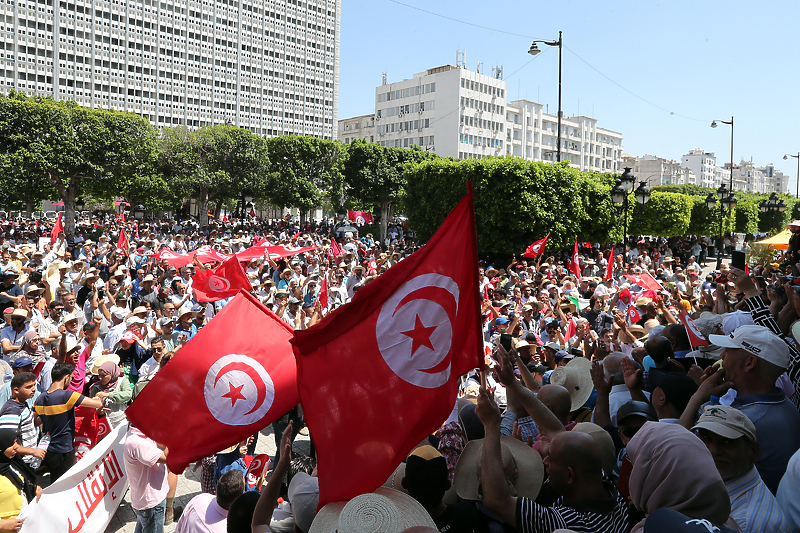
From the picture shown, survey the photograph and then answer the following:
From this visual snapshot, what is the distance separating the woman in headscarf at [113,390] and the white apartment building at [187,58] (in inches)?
3554

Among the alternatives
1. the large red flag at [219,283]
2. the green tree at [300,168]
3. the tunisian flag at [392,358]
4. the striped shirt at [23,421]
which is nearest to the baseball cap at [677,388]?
the tunisian flag at [392,358]

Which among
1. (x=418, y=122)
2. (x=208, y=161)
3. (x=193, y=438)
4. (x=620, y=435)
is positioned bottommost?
(x=193, y=438)

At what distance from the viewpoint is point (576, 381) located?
465 centimetres

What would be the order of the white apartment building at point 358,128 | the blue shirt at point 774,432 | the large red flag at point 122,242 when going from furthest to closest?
the white apartment building at point 358,128 < the large red flag at point 122,242 < the blue shirt at point 774,432

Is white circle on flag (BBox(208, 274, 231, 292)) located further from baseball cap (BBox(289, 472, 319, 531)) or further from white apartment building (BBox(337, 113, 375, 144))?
white apartment building (BBox(337, 113, 375, 144))

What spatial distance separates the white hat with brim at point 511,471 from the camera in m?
3.12

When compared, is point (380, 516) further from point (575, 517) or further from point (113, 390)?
point (113, 390)

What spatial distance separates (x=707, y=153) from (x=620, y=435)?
7988 inches

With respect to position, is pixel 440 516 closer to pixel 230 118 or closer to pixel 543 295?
pixel 543 295

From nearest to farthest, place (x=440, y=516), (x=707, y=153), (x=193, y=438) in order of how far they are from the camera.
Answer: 1. (x=440, y=516)
2. (x=193, y=438)
3. (x=707, y=153)

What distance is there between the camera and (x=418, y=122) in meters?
97.3

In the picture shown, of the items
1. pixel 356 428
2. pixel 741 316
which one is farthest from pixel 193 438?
pixel 741 316

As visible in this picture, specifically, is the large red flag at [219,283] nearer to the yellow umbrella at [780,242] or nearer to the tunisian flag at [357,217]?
the yellow umbrella at [780,242]

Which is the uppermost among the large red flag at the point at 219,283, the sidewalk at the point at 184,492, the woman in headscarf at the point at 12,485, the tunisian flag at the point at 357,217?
the tunisian flag at the point at 357,217
